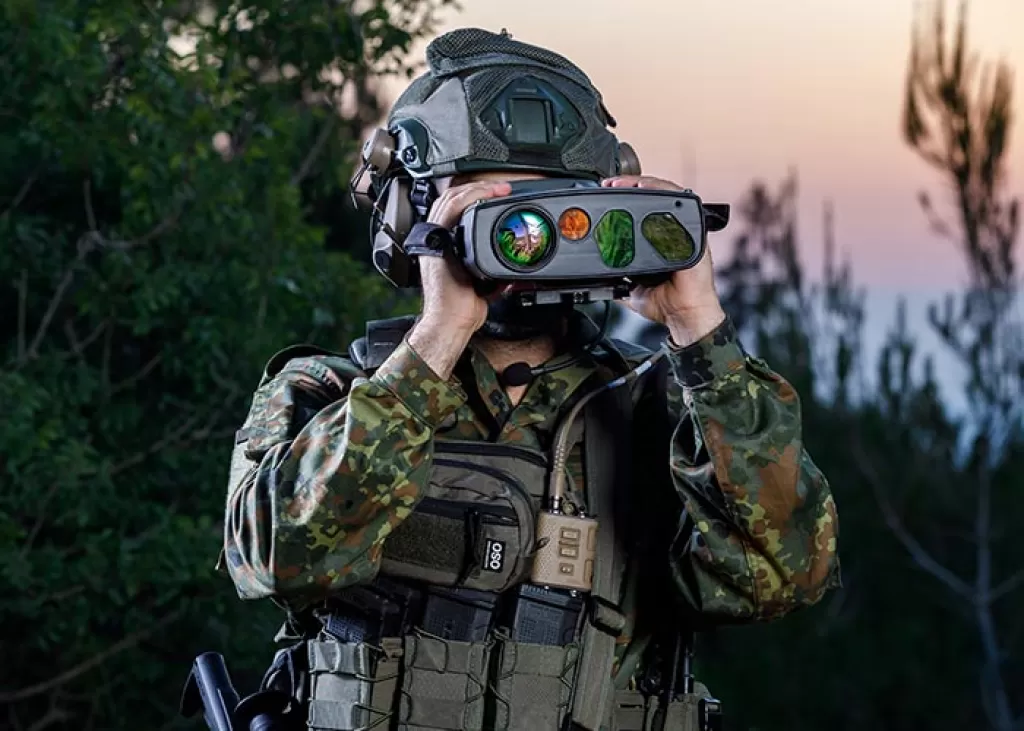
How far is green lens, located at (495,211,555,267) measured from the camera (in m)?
2.19

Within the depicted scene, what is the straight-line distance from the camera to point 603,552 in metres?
2.42

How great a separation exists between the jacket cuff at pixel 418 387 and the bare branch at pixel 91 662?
304 cm

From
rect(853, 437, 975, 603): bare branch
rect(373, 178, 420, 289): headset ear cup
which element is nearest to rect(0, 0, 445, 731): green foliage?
rect(373, 178, 420, 289): headset ear cup

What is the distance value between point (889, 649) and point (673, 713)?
8404mm

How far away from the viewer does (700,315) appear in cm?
228

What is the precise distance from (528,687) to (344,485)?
40 cm

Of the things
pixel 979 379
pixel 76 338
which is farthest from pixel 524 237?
pixel 979 379

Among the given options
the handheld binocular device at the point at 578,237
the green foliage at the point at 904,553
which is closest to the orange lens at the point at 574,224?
the handheld binocular device at the point at 578,237

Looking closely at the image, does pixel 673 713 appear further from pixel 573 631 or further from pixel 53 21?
pixel 53 21

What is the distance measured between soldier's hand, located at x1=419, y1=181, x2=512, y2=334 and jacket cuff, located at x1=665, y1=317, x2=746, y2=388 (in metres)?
0.27

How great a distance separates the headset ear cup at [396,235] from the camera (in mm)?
2482

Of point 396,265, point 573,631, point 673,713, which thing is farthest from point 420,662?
point 396,265

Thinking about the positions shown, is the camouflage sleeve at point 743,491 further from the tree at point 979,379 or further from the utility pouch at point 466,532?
the tree at point 979,379

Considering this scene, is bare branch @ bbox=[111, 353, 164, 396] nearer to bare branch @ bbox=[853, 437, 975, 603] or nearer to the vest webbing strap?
the vest webbing strap
